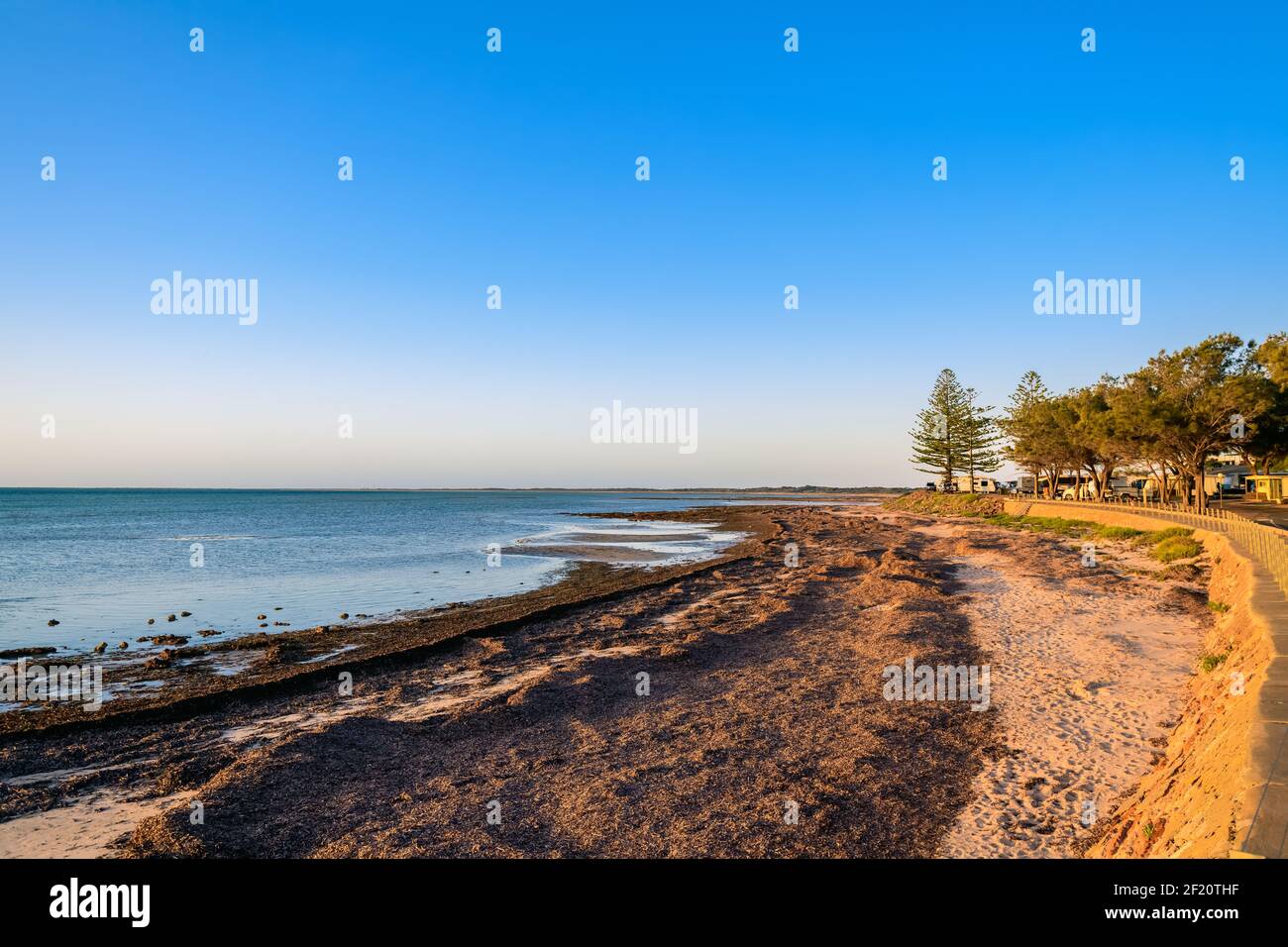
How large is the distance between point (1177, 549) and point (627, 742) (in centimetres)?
2635

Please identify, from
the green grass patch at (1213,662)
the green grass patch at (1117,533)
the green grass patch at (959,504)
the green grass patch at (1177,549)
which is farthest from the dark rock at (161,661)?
the green grass patch at (959,504)

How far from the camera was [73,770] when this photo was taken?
9062 mm

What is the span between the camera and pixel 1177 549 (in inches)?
993

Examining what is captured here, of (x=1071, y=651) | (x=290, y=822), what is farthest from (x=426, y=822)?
(x=1071, y=651)

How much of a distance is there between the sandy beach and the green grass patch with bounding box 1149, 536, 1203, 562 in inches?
299

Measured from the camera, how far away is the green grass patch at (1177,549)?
966 inches

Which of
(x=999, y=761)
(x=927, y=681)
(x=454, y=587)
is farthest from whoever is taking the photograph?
(x=454, y=587)

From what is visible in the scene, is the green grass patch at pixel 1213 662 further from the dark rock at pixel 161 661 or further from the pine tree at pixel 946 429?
the pine tree at pixel 946 429

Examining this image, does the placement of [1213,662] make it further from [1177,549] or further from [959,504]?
[959,504]

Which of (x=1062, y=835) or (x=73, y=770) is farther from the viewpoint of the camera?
(x=73, y=770)

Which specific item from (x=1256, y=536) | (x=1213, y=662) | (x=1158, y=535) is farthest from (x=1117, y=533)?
(x=1213, y=662)

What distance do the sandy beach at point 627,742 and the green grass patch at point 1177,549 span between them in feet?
24.9
